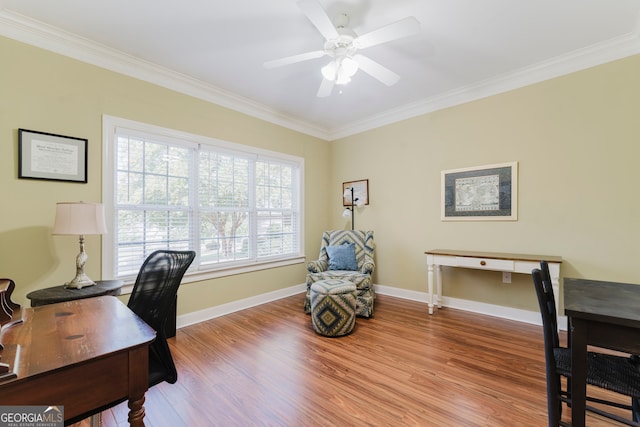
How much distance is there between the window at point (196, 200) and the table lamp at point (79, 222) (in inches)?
16.3

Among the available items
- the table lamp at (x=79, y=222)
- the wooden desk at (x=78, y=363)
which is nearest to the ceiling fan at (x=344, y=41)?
the table lamp at (x=79, y=222)

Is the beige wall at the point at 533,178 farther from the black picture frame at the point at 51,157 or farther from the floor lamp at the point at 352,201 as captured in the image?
the black picture frame at the point at 51,157

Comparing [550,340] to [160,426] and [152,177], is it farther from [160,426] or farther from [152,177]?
[152,177]

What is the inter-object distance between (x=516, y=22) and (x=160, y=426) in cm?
379

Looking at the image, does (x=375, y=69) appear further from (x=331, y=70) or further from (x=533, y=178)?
(x=533, y=178)

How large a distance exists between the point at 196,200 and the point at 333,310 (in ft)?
6.51

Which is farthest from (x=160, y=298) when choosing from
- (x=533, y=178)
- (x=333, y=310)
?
(x=533, y=178)

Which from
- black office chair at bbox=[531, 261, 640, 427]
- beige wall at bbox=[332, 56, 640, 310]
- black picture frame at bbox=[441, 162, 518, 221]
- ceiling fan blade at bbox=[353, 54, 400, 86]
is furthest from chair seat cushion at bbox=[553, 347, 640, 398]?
ceiling fan blade at bbox=[353, 54, 400, 86]

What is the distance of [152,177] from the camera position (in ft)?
9.55

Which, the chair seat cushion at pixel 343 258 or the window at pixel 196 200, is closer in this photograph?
the window at pixel 196 200

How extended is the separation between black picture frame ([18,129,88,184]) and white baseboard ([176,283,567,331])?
68.4 inches

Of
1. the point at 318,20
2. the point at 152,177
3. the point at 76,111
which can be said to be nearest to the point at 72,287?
the point at 152,177
